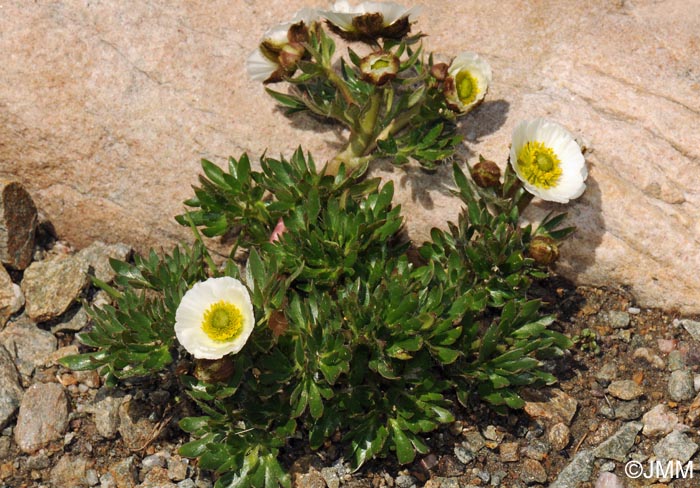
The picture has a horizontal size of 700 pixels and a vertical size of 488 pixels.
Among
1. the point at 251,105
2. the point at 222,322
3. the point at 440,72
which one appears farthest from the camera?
the point at 251,105

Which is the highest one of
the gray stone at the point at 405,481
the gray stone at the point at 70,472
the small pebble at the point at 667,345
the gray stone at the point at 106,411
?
the gray stone at the point at 106,411

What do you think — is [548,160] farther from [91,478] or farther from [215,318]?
[91,478]

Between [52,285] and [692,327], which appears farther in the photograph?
[52,285]

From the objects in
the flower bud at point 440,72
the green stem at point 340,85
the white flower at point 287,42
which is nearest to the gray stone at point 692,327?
the flower bud at point 440,72

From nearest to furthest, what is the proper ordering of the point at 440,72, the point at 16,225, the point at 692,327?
the point at 440,72, the point at 692,327, the point at 16,225

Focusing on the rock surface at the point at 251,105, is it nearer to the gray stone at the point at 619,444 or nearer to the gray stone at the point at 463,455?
the gray stone at the point at 619,444

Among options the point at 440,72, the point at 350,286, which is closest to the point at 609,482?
the point at 350,286
